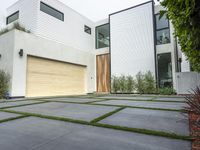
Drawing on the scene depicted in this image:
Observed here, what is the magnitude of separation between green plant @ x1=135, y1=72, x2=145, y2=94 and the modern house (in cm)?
51

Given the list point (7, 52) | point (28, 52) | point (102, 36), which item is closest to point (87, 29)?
point (102, 36)

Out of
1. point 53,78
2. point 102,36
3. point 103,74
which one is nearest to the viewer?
point 53,78

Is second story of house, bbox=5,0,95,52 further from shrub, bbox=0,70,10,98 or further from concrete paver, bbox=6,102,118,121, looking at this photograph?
concrete paver, bbox=6,102,118,121

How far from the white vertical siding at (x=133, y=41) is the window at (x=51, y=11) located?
422 cm

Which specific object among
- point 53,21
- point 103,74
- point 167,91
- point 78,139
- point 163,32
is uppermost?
point 53,21

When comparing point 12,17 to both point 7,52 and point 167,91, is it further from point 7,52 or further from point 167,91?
point 167,91

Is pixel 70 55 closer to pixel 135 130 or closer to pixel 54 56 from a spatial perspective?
pixel 54 56

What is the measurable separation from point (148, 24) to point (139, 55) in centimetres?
234

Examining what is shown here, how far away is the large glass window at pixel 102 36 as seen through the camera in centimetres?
1314

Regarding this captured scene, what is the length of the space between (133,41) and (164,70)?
10.3 feet

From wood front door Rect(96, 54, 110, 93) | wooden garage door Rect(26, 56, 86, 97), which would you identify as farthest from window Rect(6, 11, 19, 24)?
wood front door Rect(96, 54, 110, 93)

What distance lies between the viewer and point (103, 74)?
485 inches

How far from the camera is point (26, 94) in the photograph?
25.0 feet

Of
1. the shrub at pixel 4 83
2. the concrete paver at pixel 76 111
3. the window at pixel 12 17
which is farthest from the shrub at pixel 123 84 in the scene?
the window at pixel 12 17
